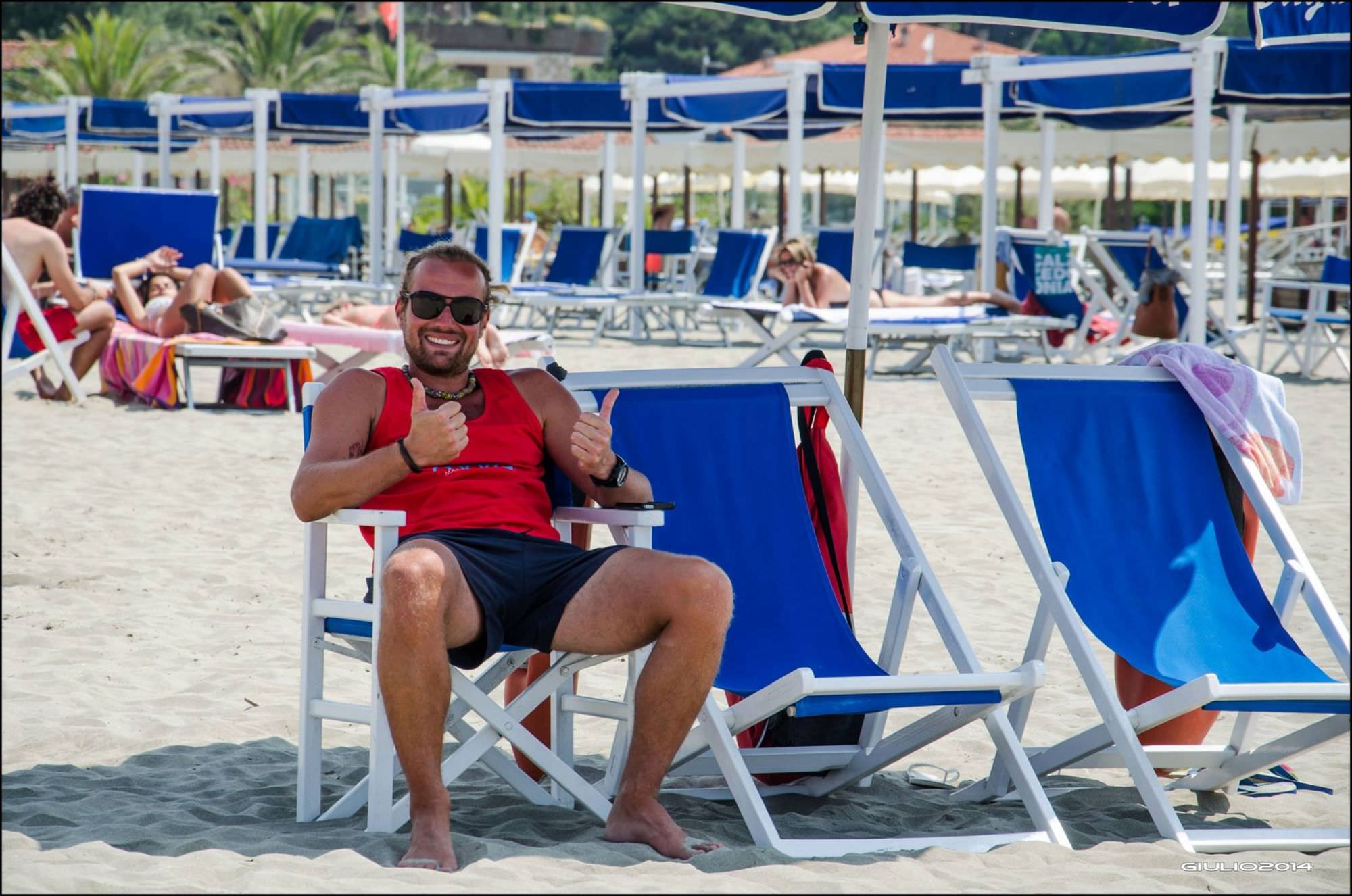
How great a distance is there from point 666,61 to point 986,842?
6620cm

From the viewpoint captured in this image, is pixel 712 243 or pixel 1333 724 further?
pixel 712 243

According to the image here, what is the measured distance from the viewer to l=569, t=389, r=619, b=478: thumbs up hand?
2.91 metres

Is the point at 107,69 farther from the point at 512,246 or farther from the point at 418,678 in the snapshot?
the point at 418,678

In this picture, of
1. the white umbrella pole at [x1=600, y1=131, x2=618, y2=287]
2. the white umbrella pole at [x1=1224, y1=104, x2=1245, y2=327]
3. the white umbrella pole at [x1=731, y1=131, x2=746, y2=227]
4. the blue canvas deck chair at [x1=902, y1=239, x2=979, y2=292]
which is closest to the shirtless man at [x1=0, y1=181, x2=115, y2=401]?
the blue canvas deck chair at [x1=902, y1=239, x2=979, y2=292]

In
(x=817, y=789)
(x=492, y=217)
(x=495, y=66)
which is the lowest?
(x=817, y=789)

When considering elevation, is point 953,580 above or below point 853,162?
below

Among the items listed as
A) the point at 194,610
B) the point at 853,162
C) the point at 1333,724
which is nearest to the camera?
the point at 1333,724

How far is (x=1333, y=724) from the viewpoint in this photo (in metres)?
2.93

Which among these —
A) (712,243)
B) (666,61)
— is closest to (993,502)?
(712,243)

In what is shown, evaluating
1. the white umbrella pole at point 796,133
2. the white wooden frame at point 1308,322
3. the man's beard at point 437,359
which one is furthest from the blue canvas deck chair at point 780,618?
the white umbrella pole at point 796,133

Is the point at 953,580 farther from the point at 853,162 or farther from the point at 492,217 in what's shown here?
the point at 853,162

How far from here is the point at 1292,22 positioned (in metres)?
3.83

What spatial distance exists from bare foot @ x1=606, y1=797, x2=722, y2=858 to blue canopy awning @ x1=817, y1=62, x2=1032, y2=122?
33.1 feet

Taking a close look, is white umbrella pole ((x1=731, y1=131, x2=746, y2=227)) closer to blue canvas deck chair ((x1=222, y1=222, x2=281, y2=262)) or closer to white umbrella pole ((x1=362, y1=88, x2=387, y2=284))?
white umbrella pole ((x1=362, y1=88, x2=387, y2=284))
